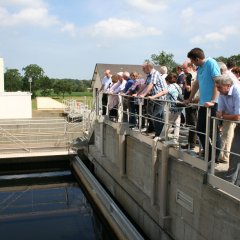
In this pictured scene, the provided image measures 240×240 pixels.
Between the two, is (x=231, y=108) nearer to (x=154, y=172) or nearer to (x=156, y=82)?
(x=154, y=172)

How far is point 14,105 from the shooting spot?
938 inches

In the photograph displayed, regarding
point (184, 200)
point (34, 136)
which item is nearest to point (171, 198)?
point (184, 200)

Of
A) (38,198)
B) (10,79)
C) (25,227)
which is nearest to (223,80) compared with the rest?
(25,227)

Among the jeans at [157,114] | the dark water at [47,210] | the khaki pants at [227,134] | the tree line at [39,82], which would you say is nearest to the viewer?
the khaki pants at [227,134]

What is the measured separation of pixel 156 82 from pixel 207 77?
231 cm

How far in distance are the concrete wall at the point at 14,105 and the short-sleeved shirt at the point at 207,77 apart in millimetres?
19744

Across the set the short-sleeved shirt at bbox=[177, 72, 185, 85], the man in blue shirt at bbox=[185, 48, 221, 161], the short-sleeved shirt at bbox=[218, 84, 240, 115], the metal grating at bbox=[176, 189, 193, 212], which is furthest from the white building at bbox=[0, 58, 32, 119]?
the short-sleeved shirt at bbox=[218, 84, 240, 115]

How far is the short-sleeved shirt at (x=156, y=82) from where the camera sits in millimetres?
7656

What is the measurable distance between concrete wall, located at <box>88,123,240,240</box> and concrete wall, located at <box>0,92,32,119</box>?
46.2ft

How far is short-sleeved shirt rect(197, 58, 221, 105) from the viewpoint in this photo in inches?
212

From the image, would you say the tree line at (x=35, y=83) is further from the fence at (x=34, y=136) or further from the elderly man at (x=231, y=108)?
the elderly man at (x=231, y=108)

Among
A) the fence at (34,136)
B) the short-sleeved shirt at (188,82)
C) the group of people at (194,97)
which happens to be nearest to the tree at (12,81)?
the fence at (34,136)

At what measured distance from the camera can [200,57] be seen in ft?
17.9

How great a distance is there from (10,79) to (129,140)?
62243 mm
